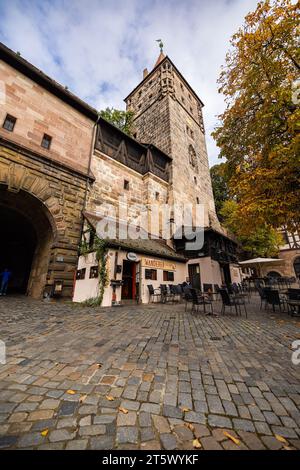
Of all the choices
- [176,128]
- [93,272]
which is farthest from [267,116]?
[176,128]

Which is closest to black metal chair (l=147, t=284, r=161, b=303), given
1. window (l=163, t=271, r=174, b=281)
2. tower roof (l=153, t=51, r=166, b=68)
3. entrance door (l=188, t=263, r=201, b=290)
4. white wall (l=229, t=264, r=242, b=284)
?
window (l=163, t=271, r=174, b=281)

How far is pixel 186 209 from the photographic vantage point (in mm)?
20688

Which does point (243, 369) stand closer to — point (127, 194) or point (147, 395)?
point (147, 395)

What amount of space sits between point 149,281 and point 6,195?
9.32 meters

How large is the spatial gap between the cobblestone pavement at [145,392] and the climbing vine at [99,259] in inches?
184

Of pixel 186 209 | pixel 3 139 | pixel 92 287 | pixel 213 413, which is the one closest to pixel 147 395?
pixel 213 413

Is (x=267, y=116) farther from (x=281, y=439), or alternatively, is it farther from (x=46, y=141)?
(x=46, y=141)

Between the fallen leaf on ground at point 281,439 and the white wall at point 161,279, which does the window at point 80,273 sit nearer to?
the white wall at point 161,279

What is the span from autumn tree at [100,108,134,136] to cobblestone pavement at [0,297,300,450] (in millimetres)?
25099

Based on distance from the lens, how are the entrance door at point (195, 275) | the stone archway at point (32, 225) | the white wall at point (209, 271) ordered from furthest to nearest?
the entrance door at point (195, 275) → the white wall at point (209, 271) → the stone archway at point (32, 225)

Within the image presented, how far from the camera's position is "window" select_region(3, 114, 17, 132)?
33.2 ft

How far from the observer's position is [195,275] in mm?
16281

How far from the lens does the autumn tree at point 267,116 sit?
22.5ft

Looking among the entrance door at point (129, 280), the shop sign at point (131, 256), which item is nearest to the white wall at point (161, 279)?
the entrance door at point (129, 280)
